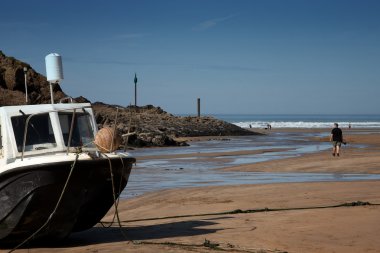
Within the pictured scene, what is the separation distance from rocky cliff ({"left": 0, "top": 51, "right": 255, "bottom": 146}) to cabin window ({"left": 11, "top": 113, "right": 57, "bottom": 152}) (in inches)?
736

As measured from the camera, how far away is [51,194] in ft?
32.8

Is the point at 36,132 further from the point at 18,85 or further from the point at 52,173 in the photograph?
the point at 18,85

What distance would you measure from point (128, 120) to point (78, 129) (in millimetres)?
44525

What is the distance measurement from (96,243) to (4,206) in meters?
1.72

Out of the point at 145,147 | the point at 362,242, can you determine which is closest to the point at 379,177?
the point at 362,242

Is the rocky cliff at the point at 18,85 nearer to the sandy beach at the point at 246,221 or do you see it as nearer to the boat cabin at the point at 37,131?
the sandy beach at the point at 246,221

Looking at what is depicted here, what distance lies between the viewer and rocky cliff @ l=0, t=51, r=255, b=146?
4334 cm

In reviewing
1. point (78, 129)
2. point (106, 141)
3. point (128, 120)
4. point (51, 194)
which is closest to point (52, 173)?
point (51, 194)

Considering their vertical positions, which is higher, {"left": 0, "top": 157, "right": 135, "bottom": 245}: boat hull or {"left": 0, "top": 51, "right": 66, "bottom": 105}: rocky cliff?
{"left": 0, "top": 51, "right": 66, "bottom": 105}: rocky cliff

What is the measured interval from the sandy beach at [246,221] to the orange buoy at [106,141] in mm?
1601

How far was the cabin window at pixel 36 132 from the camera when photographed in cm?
1060

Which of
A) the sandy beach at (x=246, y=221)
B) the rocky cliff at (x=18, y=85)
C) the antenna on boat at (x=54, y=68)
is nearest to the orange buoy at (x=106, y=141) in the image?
the antenna on boat at (x=54, y=68)

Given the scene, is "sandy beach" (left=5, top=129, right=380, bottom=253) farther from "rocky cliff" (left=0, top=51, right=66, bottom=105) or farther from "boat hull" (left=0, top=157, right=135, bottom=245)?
"rocky cliff" (left=0, top=51, right=66, bottom=105)

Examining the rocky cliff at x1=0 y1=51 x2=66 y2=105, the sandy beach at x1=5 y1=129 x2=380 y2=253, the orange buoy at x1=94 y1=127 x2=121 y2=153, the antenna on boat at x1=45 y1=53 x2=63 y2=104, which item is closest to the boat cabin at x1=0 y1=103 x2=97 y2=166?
the orange buoy at x1=94 y1=127 x2=121 y2=153
